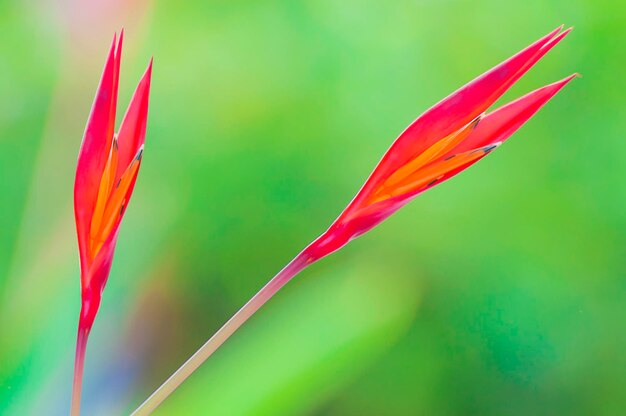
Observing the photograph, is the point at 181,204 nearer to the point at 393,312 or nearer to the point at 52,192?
the point at 52,192

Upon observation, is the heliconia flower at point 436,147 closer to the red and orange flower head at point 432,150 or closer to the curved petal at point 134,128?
the red and orange flower head at point 432,150

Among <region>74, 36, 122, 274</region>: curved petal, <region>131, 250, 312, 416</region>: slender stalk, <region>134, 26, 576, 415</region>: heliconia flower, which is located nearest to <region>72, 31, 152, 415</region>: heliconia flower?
<region>74, 36, 122, 274</region>: curved petal

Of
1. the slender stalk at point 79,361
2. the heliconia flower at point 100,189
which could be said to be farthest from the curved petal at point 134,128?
the slender stalk at point 79,361

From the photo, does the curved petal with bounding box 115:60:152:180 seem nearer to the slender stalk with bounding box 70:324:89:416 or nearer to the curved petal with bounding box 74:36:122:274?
the curved petal with bounding box 74:36:122:274

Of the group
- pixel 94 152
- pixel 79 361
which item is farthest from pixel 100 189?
pixel 79 361

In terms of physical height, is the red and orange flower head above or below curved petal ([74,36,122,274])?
below

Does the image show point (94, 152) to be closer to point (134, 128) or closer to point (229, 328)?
point (134, 128)

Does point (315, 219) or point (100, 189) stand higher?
point (100, 189)

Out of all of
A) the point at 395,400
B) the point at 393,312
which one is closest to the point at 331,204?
the point at 393,312
